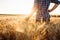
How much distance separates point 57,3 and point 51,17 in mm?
163

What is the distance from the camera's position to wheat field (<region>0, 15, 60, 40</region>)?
1.38 m

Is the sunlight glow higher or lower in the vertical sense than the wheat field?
higher

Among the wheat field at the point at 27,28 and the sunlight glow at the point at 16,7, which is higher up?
the sunlight glow at the point at 16,7

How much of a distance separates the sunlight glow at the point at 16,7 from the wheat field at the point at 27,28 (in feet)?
0.18

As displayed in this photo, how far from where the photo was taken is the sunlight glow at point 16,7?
55.2 inches

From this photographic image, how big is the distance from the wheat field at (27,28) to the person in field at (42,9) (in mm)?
54

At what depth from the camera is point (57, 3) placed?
1.40m

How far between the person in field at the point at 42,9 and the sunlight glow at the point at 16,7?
A: 5 cm

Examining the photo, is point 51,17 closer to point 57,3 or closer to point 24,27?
point 57,3

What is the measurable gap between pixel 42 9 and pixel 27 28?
0.26m

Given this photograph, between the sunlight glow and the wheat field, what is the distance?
0.05 metres

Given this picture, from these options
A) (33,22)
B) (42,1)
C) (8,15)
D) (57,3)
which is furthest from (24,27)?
(57,3)

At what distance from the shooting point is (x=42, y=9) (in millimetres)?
1387

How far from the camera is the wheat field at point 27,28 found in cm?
138
